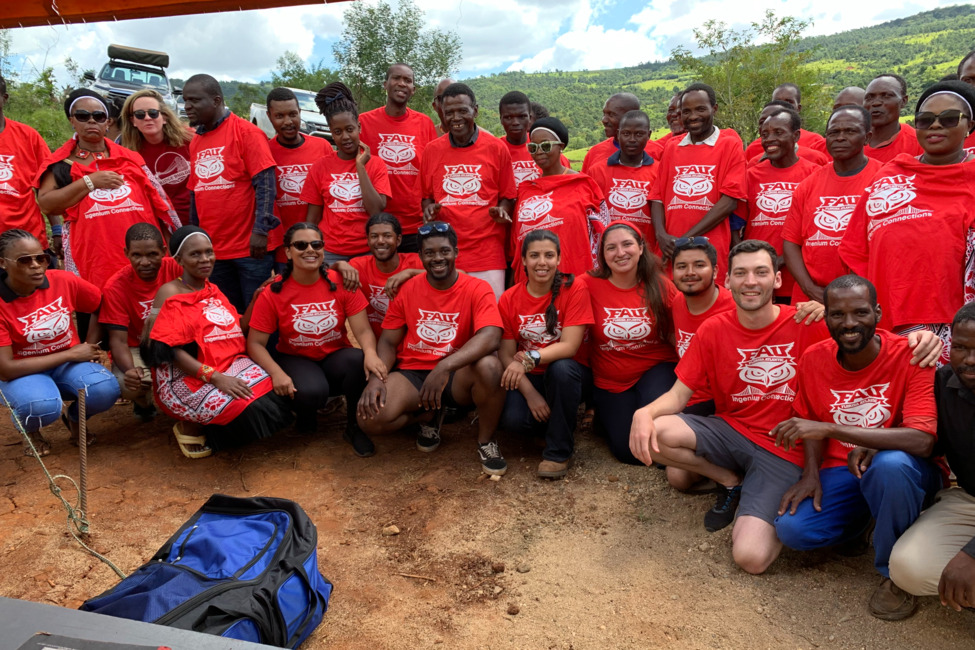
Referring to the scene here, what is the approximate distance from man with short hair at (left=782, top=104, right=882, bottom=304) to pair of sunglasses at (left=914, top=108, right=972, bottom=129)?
1.99ft

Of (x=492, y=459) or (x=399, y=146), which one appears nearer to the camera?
(x=492, y=459)

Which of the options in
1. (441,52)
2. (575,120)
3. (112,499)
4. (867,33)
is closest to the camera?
(112,499)

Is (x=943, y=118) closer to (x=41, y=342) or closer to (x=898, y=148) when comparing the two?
(x=898, y=148)

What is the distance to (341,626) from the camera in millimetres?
2928

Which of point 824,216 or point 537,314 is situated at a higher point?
point 824,216

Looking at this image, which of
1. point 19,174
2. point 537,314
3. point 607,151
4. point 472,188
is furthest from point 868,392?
point 19,174

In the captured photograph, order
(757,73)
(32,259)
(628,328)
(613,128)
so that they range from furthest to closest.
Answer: (757,73)
(613,128)
(628,328)
(32,259)

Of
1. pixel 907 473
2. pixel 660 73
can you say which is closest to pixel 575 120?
pixel 660 73

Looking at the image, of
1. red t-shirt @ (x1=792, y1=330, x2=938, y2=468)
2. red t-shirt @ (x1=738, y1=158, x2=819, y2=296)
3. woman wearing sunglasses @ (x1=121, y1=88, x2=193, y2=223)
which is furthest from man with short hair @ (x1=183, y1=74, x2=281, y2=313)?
red t-shirt @ (x1=792, y1=330, x2=938, y2=468)

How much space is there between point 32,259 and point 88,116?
3.70ft

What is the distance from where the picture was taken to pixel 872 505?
9.21ft

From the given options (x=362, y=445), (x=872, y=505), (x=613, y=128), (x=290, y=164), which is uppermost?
(x=613, y=128)

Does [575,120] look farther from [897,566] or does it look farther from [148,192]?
[897,566]

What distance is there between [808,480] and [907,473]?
0.45 metres
